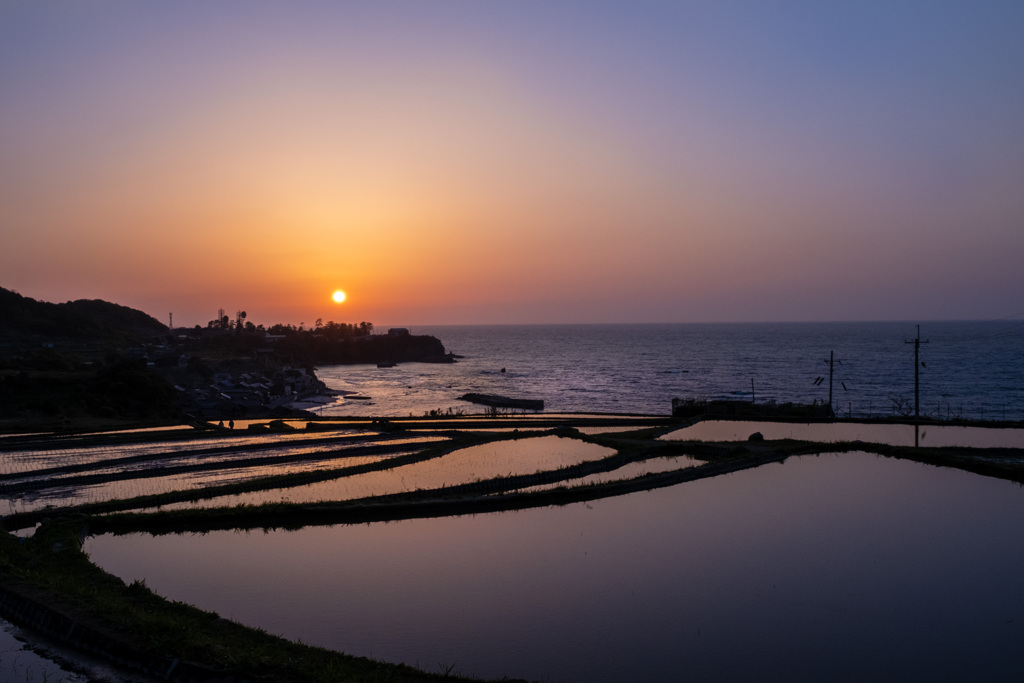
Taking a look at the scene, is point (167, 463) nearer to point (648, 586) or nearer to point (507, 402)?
point (648, 586)

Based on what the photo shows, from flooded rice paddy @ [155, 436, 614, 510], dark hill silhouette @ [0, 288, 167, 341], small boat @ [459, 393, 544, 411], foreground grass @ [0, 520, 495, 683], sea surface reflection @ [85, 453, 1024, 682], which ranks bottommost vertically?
small boat @ [459, 393, 544, 411]

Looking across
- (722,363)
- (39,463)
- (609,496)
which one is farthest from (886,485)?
(722,363)

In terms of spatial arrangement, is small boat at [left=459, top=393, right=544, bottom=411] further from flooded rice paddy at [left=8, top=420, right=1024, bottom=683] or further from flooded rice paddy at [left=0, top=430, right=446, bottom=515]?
flooded rice paddy at [left=8, top=420, right=1024, bottom=683]

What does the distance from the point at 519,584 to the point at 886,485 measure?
16105 mm

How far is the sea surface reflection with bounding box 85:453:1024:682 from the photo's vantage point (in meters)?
11.3

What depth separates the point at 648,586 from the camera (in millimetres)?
14367

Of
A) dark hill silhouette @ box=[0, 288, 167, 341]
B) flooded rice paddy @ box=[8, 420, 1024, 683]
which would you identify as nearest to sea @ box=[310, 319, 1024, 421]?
flooded rice paddy @ box=[8, 420, 1024, 683]

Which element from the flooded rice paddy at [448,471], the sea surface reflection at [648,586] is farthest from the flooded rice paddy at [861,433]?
the sea surface reflection at [648,586]

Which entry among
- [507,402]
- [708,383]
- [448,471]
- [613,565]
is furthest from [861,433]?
[708,383]

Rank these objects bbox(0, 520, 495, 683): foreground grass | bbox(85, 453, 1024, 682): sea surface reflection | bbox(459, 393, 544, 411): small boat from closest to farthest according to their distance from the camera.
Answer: bbox(0, 520, 495, 683): foreground grass → bbox(85, 453, 1024, 682): sea surface reflection → bbox(459, 393, 544, 411): small boat

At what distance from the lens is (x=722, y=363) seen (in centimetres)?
12456

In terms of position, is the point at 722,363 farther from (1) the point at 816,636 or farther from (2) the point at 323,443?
(1) the point at 816,636

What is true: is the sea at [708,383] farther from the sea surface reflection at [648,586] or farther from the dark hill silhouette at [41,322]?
the dark hill silhouette at [41,322]

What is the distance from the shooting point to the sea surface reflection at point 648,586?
1127cm
